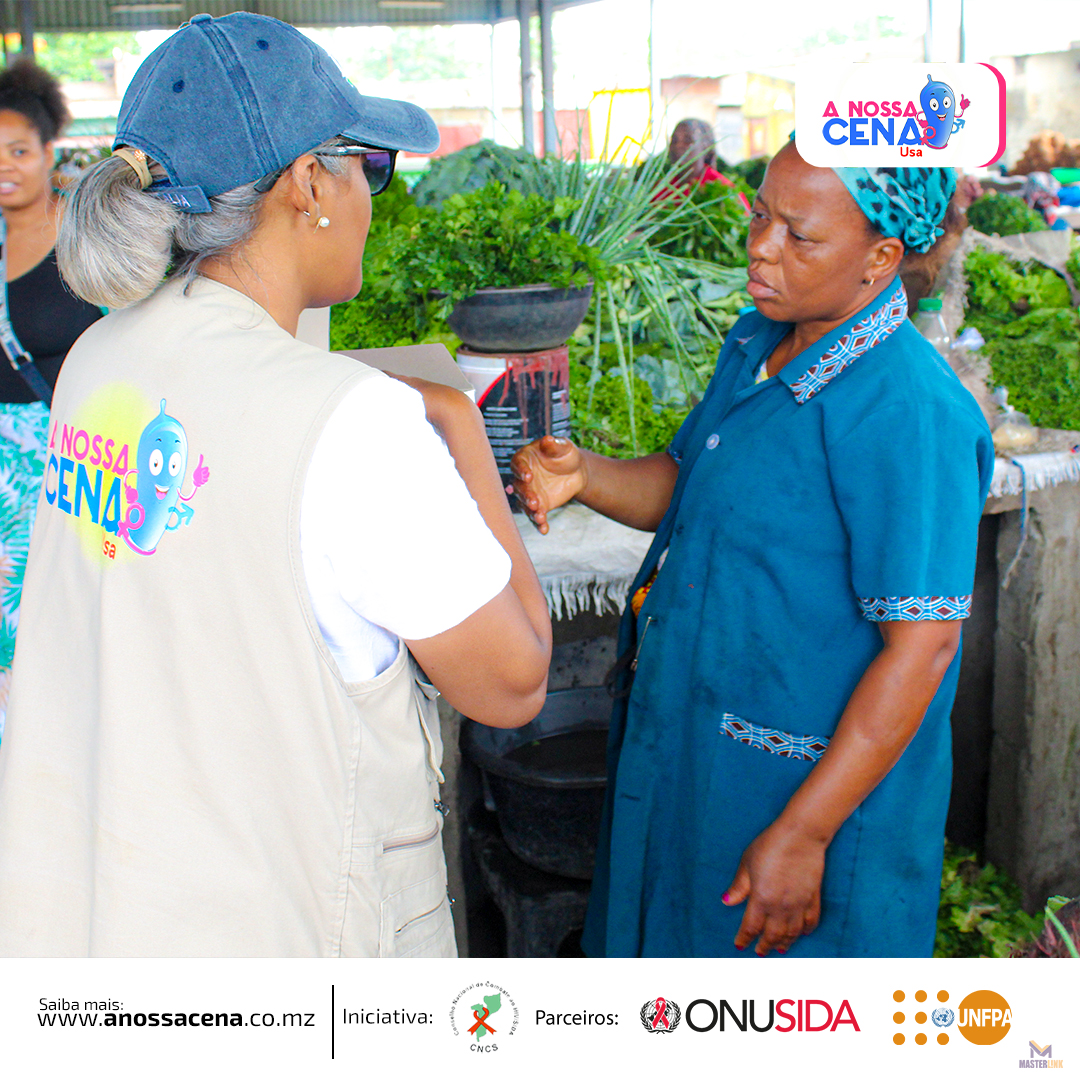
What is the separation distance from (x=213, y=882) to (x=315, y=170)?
0.70 metres

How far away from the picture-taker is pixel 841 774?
49.6 inches

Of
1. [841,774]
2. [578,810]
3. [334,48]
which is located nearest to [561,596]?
[578,810]

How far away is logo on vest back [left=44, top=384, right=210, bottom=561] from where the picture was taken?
870mm

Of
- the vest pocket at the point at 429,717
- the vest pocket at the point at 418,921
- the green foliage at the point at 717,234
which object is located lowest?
the vest pocket at the point at 418,921

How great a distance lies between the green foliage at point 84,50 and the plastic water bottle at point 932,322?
17852 mm

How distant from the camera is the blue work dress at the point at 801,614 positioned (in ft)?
4.07

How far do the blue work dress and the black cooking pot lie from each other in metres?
0.50

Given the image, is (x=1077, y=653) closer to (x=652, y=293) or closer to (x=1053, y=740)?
(x=1053, y=740)

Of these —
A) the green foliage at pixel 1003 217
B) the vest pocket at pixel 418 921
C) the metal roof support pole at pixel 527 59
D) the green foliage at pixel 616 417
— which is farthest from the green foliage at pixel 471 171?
the metal roof support pole at pixel 527 59

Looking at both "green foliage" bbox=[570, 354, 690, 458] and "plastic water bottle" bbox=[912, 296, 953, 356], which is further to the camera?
"plastic water bottle" bbox=[912, 296, 953, 356]

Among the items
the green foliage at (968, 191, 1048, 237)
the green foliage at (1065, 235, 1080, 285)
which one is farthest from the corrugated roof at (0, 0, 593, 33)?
the green foliage at (1065, 235, 1080, 285)
